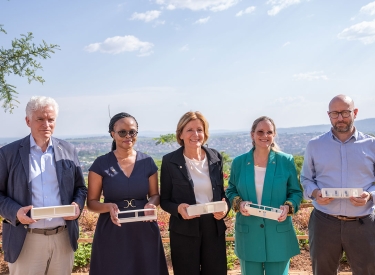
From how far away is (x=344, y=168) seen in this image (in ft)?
13.0

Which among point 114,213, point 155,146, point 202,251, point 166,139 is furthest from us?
point 166,139

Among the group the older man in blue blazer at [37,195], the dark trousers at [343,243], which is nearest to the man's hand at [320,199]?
the dark trousers at [343,243]

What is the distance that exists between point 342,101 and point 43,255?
136 inches

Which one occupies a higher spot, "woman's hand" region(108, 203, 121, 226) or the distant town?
the distant town

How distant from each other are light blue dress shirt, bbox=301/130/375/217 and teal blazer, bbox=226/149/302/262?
31cm

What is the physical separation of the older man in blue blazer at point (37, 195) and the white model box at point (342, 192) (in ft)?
8.14

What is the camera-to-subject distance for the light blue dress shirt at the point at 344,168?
12.9 feet

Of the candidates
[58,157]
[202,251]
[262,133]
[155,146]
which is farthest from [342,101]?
[155,146]

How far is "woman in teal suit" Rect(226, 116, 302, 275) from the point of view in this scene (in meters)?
3.82

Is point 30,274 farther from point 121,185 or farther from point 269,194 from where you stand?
point 269,194

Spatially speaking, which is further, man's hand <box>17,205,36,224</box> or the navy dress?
the navy dress

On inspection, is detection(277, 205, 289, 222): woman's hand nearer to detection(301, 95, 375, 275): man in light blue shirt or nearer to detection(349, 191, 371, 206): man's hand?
detection(301, 95, 375, 275): man in light blue shirt

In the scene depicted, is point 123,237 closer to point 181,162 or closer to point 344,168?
point 181,162

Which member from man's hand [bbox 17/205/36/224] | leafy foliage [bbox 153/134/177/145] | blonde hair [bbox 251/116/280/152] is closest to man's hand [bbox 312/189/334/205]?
blonde hair [bbox 251/116/280/152]
